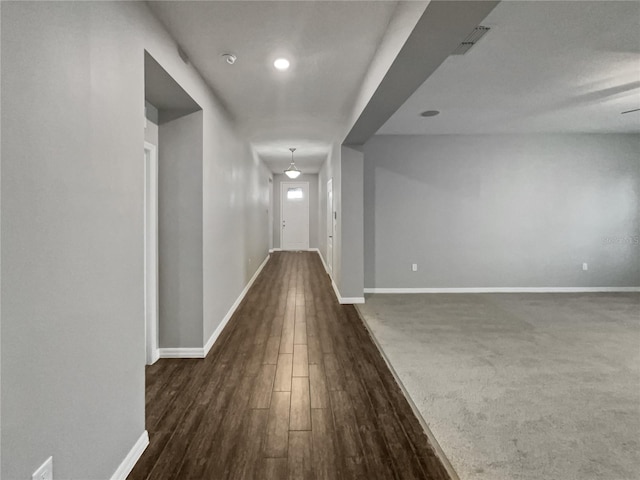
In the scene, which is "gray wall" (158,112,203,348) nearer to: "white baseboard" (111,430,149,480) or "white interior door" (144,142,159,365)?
"white interior door" (144,142,159,365)

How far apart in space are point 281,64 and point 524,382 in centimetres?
314

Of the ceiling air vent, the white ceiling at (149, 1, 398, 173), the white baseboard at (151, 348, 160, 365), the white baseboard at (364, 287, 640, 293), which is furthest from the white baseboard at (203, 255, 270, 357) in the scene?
the ceiling air vent

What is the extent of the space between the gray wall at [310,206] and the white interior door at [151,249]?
8.69m

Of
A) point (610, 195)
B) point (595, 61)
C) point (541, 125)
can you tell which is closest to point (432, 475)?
point (595, 61)

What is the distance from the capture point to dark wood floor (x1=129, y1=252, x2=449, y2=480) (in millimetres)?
1834

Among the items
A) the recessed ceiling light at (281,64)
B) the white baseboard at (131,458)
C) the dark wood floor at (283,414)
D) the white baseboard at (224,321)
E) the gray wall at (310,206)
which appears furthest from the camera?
the gray wall at (310,206)

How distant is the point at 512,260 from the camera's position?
5992 mm

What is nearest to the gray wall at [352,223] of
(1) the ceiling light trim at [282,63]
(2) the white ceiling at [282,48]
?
(2) the white ceiling at [282,48]

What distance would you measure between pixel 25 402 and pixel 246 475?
1.07m

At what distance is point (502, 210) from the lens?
5.95 metres

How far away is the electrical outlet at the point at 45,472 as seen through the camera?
3.87ft

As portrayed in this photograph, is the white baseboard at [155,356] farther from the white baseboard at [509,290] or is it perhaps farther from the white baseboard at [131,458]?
the white baseboard at [509,290]

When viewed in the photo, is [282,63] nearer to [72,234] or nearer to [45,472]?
[72,234]

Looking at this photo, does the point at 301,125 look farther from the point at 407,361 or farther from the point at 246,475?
the point at 246,475
